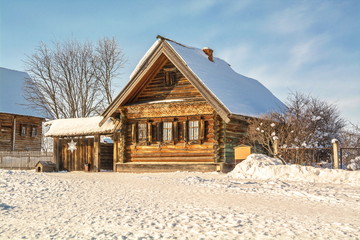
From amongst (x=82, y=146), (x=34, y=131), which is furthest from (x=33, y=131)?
(x=82, y=146)

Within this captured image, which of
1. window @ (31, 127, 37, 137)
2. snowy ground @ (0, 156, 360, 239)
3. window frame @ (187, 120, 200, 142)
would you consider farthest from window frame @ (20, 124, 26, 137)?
snowy ground @ (0, 156, 360, 239)

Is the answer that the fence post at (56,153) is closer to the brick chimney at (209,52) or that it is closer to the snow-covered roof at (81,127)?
the snow-covered roof at (81,127)

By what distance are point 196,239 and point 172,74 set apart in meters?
15.5

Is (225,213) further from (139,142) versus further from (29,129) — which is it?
(29,129)

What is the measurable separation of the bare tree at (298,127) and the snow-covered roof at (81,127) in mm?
8023

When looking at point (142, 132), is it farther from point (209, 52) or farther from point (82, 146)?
point (209, 52)

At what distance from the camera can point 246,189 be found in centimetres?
1125

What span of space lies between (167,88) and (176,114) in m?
1.48

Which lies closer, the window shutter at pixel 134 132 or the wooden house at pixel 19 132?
the window shutter at pixel 134 132

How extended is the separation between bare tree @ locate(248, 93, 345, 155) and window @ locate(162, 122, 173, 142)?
3.97 meters

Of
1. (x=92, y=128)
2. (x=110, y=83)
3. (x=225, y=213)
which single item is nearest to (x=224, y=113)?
(x=92, y=128)

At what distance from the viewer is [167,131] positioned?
814 inches

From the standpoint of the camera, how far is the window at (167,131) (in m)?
20.6

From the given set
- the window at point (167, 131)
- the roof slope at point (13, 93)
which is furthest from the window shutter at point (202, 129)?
the roof slope at point (13, 93)
